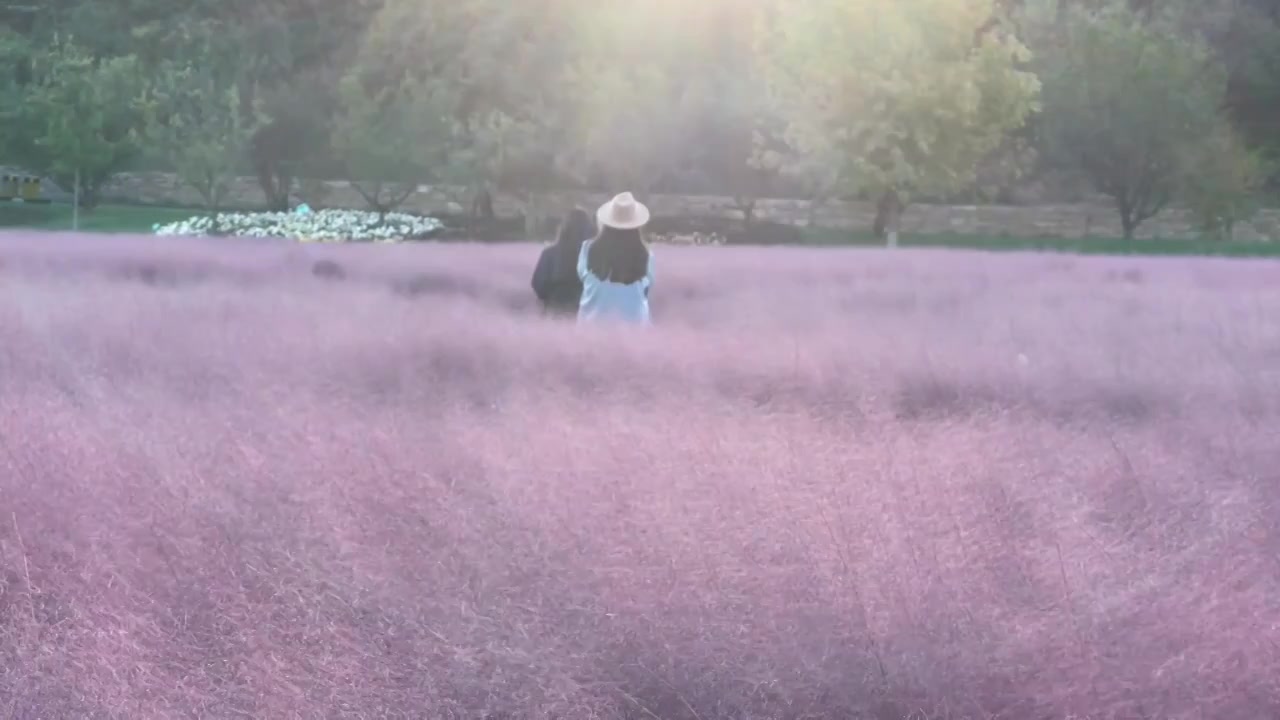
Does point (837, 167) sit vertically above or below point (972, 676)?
below

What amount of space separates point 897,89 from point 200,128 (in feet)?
55.6

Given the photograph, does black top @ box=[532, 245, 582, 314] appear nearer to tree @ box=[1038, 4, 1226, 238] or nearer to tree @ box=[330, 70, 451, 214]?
tree @ box=[330, 70, 451, 214]

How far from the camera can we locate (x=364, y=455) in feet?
13.4

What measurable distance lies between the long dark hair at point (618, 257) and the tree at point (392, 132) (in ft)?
79.1

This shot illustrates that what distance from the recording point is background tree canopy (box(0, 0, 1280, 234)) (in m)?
28.9

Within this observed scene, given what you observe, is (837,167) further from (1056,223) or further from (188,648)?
(188,648)

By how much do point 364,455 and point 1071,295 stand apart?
9622mm

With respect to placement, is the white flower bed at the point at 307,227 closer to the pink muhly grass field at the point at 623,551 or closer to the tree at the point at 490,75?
the tree at the point at 490,75

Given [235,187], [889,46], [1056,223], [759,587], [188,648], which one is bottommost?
[235,187]

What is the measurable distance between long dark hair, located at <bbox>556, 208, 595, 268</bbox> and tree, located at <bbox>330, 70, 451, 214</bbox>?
23605 mm

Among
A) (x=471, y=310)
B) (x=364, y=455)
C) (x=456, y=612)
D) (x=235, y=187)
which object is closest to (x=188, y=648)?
(x=456, y=612)

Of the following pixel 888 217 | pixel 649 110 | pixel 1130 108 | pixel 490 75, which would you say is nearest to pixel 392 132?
pixel 490 75

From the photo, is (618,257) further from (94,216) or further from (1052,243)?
(94,216)

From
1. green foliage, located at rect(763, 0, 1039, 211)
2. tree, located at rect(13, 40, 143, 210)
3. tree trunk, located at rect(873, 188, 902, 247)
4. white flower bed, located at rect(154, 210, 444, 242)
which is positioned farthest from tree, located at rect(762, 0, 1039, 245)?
tree, located at rect(13, 40, 143, 210)
